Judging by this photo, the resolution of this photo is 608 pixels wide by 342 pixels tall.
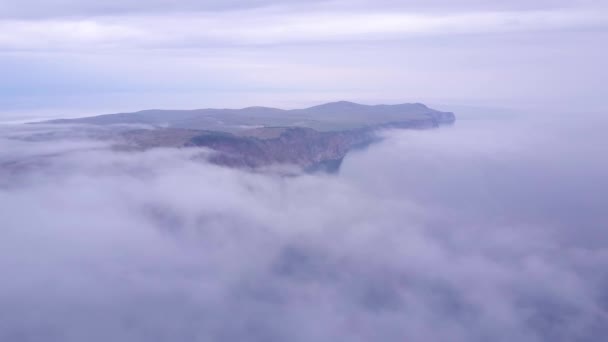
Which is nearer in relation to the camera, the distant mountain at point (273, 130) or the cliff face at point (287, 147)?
the cliff face at point (287, 147)

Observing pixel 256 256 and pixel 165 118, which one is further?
pixel 165 118

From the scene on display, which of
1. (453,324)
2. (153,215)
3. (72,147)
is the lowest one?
(453,324)

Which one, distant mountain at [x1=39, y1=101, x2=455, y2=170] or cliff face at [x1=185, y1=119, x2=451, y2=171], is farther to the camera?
distant mountain at [x1=39, y1=101, x2=455, y2=170]

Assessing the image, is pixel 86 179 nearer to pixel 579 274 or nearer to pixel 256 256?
pixel 256 256

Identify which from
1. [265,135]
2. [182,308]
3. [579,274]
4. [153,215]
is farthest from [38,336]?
[265,135]

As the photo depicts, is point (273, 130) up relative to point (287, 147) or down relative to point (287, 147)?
up

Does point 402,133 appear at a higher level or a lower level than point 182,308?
higher

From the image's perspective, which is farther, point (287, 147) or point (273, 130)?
point (273, 130)

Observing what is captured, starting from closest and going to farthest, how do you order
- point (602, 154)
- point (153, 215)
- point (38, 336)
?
1. point (38, 336)
2. point (153, 215)
3. point (602, 154)
